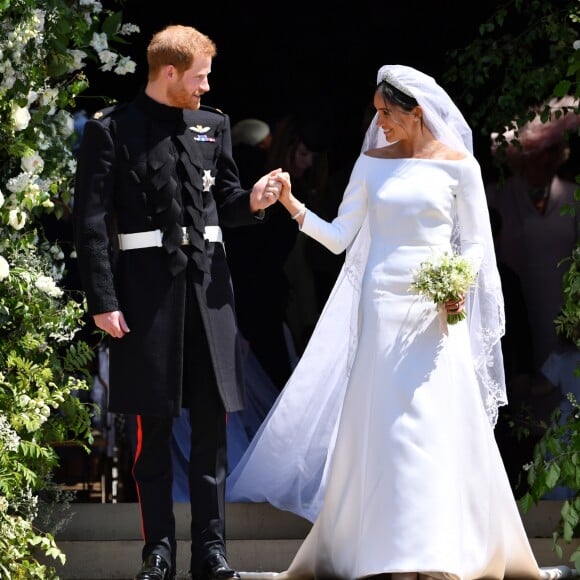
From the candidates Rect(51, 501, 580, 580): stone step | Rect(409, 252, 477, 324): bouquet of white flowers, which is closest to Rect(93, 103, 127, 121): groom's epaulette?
Rect(409, 252, 477, 324): bouquet of white flowers

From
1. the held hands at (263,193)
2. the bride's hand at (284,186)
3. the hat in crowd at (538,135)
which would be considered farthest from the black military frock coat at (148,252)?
the hat in crowd at (538,135)

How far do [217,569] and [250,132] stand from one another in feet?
11.3

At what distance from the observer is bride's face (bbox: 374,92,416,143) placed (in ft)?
17.5

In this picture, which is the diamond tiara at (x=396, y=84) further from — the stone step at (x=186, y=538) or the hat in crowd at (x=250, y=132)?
the hat in crowd at (x=250, y=132)

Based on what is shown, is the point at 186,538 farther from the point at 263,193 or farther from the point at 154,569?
the point at 263,193

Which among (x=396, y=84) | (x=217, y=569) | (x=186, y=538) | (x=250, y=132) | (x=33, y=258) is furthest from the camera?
(x=250, y=132)

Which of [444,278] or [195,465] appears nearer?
[444,278]

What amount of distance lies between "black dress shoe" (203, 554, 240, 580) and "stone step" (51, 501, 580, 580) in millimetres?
910

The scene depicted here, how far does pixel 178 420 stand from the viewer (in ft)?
24.7

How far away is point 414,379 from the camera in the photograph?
5191 millimetres

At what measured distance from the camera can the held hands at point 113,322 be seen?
5082 mm

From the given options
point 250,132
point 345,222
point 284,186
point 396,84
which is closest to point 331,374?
point 345,222

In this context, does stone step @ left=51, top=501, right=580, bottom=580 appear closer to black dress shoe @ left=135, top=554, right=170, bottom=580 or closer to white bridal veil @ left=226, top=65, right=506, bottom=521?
white bridal veil @ left=226, top=65, right=506, bottom=521

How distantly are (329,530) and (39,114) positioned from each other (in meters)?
2.09
